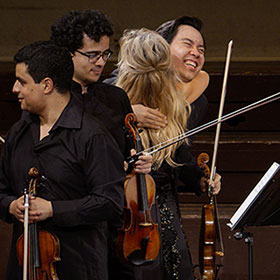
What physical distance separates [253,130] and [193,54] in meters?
1.77

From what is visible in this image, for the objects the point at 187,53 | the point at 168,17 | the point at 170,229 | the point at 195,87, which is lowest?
the point at 170,229

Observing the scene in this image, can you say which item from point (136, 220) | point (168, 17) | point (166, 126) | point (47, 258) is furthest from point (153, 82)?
point (168, 17)

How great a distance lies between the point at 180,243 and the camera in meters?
2.86

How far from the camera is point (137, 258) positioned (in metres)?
2.61

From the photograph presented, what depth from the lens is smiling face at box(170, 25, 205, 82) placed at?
10.0 ft

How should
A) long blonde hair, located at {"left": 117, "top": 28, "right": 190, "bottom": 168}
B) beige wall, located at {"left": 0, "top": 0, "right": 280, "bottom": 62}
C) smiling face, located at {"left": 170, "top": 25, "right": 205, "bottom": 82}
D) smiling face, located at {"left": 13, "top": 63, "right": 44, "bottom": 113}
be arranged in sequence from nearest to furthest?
smiling face, located at {"left": 13, "top": 63, "right": 44, "bottom": 113} → long blonde hair, located at {"left": 117, "top": 28, "right": 190, "bottom": 168} → smiling face, located at {"left": 170, "top": 25, "right": 205, "bottom": 82} → beige wall, located at {"left": 0, "top": 0, "right": 280, "bottom": 62}

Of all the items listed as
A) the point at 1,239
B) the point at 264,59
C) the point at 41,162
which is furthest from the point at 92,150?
the point at 264,59

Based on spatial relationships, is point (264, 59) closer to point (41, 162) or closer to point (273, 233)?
point (273, 233)

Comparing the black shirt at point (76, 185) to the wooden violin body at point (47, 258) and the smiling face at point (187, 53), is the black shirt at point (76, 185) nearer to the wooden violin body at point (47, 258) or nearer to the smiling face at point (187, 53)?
the wooden violin body at point (47, 258)

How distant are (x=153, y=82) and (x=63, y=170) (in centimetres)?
70

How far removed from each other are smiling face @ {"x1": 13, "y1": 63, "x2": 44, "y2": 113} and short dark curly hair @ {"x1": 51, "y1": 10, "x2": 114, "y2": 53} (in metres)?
0.36

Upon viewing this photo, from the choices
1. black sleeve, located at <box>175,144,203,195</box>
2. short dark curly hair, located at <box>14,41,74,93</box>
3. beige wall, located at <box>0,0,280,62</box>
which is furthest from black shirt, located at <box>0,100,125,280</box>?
beige wall, located at <box>0,0,280,62</box>

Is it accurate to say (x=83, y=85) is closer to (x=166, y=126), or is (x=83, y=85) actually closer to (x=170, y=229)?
(x=166, y=126)

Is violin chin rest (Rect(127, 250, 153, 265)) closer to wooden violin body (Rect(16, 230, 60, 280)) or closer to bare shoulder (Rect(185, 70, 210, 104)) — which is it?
wooden violin body (Rect(16, 230, 60, 280))
